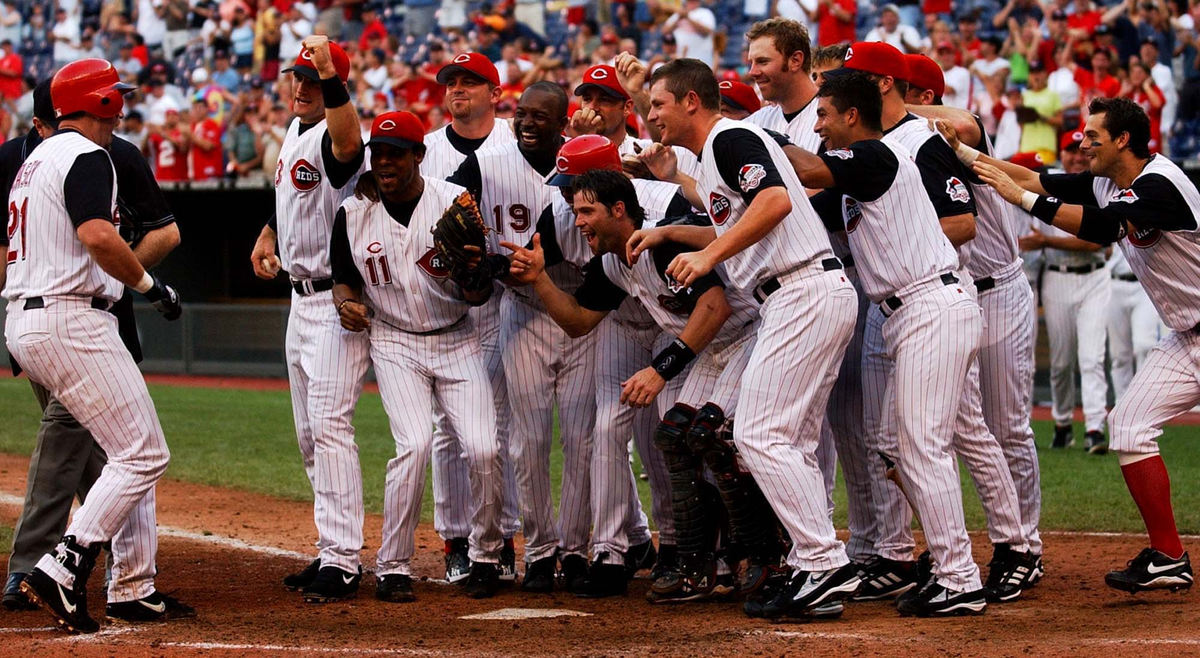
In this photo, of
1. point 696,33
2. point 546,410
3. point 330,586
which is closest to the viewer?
point 330,586

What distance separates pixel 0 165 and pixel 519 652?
9.08 ft

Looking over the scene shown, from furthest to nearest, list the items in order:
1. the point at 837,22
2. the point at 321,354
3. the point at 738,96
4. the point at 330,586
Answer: the point at 837,22 < the point at 738,96 < the point at 321,354 < the point at 330,586

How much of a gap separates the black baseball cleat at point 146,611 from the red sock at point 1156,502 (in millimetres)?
3495

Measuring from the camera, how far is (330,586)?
212 inches

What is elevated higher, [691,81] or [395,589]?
[691,81]

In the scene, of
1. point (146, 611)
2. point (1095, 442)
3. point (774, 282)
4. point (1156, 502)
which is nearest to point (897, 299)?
point (774, 282)

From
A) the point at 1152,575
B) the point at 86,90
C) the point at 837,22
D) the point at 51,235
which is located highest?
the point at 837,22

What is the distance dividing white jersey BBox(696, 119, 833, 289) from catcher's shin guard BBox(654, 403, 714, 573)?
60cm

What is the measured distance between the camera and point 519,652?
448cm

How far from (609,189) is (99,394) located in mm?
1898

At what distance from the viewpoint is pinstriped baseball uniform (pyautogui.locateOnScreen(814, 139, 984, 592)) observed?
16.2ft

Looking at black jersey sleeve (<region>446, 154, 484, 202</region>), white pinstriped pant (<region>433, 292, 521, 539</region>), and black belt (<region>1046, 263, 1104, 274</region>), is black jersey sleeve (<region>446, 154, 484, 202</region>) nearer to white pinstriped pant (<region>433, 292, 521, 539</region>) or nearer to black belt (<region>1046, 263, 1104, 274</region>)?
white pinstriped pant (<region>433, 292, 521, 539</region>)

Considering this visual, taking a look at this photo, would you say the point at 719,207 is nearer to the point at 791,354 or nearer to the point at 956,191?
the point at 791,354

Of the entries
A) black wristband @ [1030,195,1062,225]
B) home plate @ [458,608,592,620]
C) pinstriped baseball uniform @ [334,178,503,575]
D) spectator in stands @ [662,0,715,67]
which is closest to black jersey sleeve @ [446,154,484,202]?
pinstriped baseball uniform @ [334,178,503,575]
